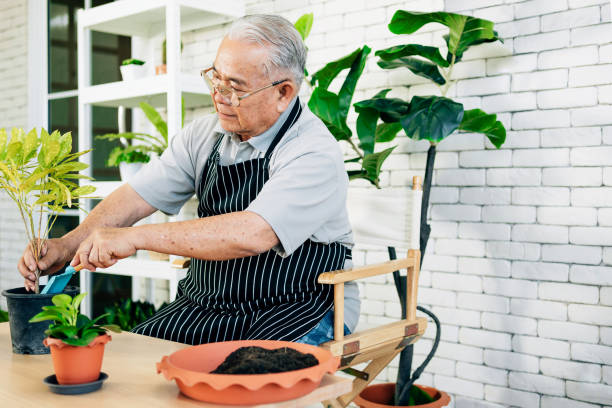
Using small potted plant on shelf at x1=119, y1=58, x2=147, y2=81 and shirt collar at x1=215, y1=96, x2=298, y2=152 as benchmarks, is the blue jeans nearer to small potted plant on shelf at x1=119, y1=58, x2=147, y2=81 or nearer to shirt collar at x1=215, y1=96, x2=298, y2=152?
shirt collar at x1=215, y1=96, x2=298, y2=152

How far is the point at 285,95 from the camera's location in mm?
1754

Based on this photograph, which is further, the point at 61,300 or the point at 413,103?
the point at 413,103

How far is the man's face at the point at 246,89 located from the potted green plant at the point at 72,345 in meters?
0.79

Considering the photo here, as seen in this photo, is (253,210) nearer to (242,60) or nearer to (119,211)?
(242,60)

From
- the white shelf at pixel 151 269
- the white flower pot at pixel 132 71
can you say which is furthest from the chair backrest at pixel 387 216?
the white flower pot at pixel 132 71

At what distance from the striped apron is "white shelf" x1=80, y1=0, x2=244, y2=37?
5.75ft

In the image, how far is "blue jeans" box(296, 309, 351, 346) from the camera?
66.9 inches

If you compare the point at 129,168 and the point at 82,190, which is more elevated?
the point at 129,168

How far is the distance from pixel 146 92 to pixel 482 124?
5.88ft

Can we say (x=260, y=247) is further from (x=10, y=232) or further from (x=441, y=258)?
(x=10, y=232)

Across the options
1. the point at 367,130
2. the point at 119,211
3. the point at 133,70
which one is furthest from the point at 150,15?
the point at 119,211

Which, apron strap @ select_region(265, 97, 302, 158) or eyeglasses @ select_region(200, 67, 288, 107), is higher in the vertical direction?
eyeglasses @ select_region(200, 67, 288, 107)

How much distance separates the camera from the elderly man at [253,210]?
58.3 inches

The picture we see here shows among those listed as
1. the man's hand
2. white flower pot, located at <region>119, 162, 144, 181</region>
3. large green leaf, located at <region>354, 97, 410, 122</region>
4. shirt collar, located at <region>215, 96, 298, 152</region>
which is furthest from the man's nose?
white flower pot, located at <region>119, 162, 144, 181</region>
